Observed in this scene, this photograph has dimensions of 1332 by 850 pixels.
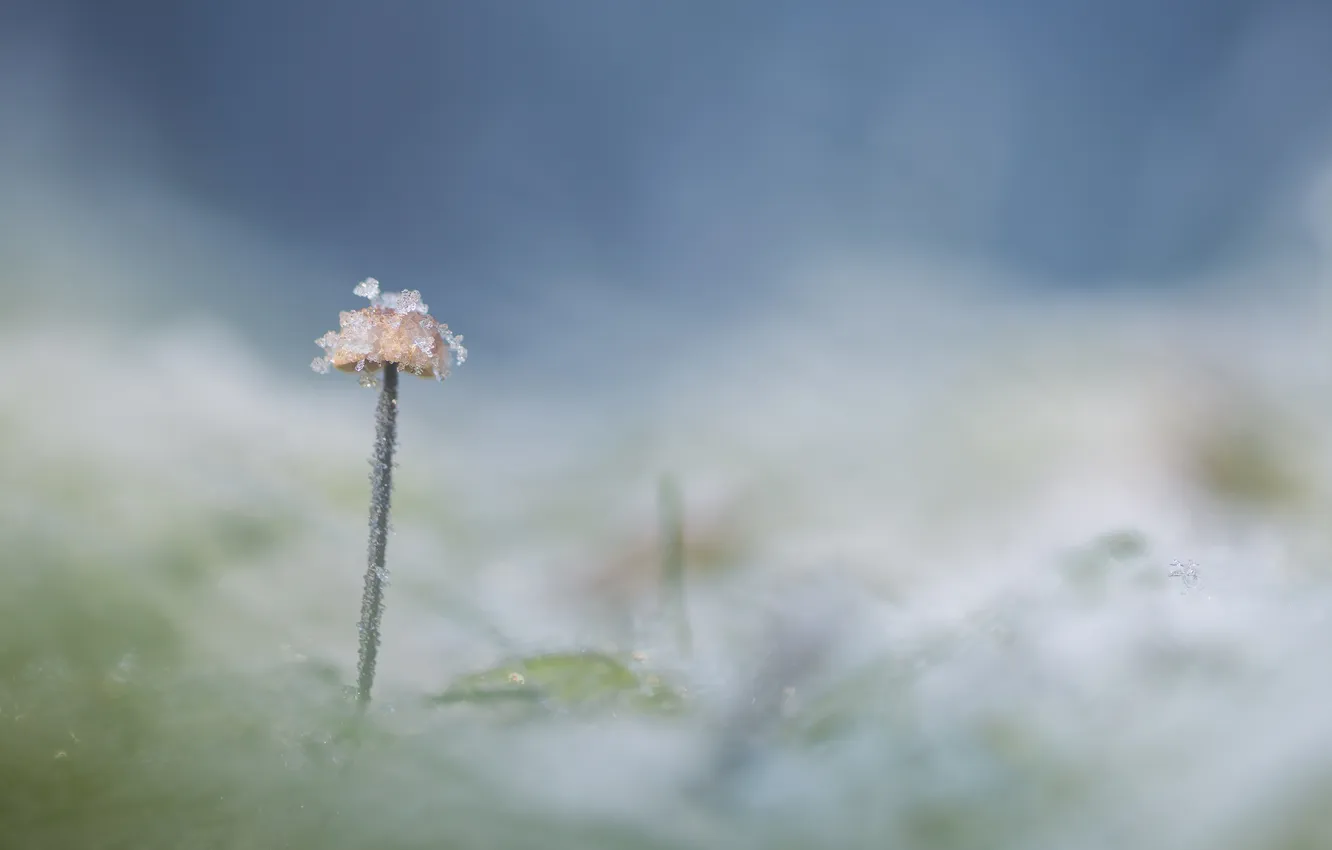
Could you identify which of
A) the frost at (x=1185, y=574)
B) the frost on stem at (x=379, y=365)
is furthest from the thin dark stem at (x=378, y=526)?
the frost at (x=1185, y=574)

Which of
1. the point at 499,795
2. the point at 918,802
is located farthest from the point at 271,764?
the point at 918,802

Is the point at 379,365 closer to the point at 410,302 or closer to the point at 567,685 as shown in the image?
the point at 410,302

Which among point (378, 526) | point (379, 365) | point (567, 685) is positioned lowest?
point (567, 685)

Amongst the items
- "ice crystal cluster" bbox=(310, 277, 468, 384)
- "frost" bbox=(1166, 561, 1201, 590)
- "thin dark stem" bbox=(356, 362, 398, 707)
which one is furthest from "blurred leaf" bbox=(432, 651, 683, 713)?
"frost" bbox=(1166, 561, 1201, 590)

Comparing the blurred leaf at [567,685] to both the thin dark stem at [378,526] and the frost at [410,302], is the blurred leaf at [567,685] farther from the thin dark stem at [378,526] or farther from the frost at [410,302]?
the frost at [410,302]

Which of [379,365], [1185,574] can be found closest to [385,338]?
[379,365]

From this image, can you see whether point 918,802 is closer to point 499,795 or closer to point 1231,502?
point 499,795
